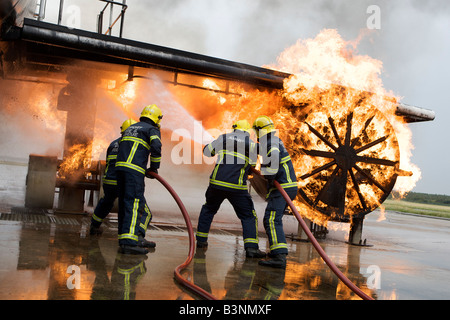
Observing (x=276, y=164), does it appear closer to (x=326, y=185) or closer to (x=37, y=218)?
(x=326, y=185)

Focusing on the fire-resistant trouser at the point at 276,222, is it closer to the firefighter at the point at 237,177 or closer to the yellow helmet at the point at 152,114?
the firefighter at the point at 237,177

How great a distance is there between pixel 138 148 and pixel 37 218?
308 centimetres

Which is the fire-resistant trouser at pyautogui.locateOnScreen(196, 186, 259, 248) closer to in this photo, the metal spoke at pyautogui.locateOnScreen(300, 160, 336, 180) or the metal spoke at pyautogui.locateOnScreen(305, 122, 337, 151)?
the metal spoke at pyautogui.locateOnScreen(300, 160, 336, 180)

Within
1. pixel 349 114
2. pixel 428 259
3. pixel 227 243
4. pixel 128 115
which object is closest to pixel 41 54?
pixel 128 115

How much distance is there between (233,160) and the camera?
575cm

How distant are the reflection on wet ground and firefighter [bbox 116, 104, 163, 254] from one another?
0.86 ft

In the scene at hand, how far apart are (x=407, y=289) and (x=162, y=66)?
5.03 metres

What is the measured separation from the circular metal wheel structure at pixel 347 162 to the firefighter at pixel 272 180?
2.33m

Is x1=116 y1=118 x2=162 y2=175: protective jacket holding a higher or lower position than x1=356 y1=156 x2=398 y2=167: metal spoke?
lower

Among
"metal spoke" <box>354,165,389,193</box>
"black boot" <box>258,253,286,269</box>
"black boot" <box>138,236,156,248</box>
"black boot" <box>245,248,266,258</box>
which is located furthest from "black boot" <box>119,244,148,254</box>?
"metal spoke" <box>354,165,389,193</box>

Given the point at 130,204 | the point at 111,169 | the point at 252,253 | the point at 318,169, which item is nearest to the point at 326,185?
the point at 318,169

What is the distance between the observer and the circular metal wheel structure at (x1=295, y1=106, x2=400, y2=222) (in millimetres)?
8109

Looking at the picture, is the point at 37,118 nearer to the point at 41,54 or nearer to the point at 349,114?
the point at 41,54
